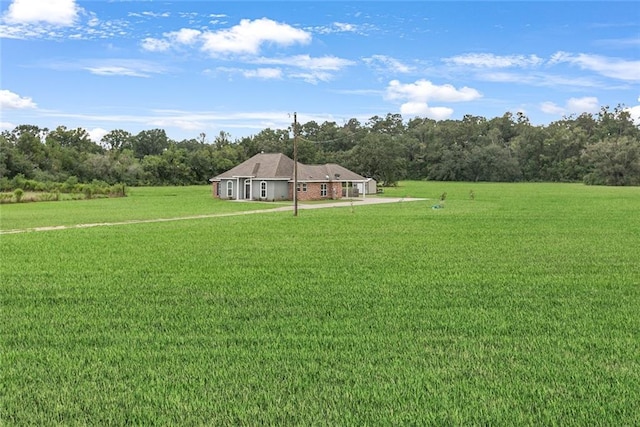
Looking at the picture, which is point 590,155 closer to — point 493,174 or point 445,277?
point 493,174

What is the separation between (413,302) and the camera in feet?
27.2

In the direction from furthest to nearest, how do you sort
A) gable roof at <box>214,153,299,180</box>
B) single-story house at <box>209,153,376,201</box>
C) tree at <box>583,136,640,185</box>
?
tree at <box>583,136,640,185</box>, gable roof at <box>214,153,299,180</box>, single-story house at <box>209,153,376,201</box>

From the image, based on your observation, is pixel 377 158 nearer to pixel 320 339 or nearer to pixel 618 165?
pixel 618 165

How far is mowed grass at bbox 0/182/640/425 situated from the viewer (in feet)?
15.3

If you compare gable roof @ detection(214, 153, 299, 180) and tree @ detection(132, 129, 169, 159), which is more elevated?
tree @ detection(132, 129, 169, 159)

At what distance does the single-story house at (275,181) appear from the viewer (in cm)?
4650

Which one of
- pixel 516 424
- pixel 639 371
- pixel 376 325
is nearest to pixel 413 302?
pixel 376 325

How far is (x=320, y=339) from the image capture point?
639 centimetres

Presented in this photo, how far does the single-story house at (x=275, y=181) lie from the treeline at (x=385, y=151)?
18.2 metres

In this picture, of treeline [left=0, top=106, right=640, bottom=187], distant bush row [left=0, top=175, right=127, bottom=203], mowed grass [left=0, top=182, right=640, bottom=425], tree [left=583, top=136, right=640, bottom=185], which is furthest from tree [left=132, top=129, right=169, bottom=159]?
mowed grass [left=0, top=182, right=640, bottom=425]

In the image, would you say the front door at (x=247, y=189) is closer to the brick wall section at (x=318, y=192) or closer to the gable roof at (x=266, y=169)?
the gable roof at (x=266, y=169)

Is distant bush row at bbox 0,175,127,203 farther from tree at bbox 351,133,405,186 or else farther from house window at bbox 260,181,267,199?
tree at bbox 351,133,405,186

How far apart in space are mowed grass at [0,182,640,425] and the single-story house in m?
32.9

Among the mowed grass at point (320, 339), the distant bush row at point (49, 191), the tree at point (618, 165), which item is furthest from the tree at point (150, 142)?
the mowed grass at point (320, 339)
